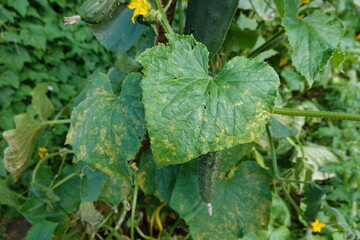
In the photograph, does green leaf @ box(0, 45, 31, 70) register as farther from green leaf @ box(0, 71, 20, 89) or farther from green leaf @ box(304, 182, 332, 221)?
green leaf @ box(304, 182, 332, 221)

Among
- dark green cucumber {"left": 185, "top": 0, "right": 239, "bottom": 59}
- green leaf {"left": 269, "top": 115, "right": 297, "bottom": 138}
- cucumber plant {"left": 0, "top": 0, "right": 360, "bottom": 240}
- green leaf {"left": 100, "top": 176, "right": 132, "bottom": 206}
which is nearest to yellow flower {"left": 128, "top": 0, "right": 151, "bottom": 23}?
cucumber plant {"left": 0, "top": 0, "right": 360, "bottom": 240}

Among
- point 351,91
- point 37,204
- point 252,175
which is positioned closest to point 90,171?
point 37,204

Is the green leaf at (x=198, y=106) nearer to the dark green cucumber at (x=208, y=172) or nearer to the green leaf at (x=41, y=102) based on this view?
the dark green cucumber at (x=208, y=172)

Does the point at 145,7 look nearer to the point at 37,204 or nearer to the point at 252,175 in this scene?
the point at 252,175

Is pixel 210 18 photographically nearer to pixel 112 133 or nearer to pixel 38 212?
pixel 112 133

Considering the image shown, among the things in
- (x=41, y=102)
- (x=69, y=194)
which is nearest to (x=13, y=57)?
(x=41, y=102)
